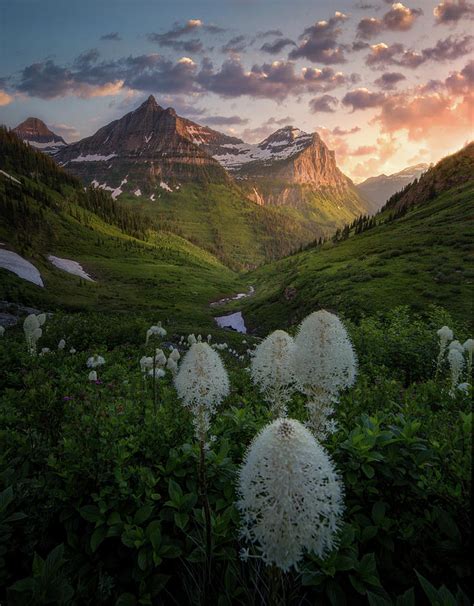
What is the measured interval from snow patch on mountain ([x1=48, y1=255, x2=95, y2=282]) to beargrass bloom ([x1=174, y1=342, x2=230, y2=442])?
99004 mm

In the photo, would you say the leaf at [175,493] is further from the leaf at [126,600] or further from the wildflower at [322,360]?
the wildflower at [322,360]

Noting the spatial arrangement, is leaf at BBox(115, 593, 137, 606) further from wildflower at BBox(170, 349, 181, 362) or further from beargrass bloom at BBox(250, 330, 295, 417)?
wildflower at BBox(170, 349, 181, 362)

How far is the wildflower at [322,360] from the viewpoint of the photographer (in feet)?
14.8

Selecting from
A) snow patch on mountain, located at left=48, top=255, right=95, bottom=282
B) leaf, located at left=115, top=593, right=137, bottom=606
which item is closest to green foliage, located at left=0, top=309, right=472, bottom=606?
leaf, located at left=115, top=593, right=137, bottom=606

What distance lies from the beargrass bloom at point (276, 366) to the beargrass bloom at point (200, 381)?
2.48 ft

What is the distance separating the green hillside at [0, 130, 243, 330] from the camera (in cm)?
6688

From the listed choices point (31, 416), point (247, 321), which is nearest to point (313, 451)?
point (31, 416)

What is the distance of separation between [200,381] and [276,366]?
1165mm

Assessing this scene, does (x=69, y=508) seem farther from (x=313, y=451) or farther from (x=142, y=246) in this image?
(x=142, y=246)

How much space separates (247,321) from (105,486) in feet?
211

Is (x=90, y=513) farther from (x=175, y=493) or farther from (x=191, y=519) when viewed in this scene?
(x=191, y=519)

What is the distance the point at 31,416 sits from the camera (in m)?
7.19

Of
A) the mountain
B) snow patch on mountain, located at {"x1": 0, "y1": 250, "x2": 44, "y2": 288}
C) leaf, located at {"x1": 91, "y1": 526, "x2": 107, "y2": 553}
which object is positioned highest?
snow patch on mountain, located at {"x1": 0, "y1": 250, "x2": 44, "y2": 288}

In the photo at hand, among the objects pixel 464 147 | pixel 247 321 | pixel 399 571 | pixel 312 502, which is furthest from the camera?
pixel 464 147
